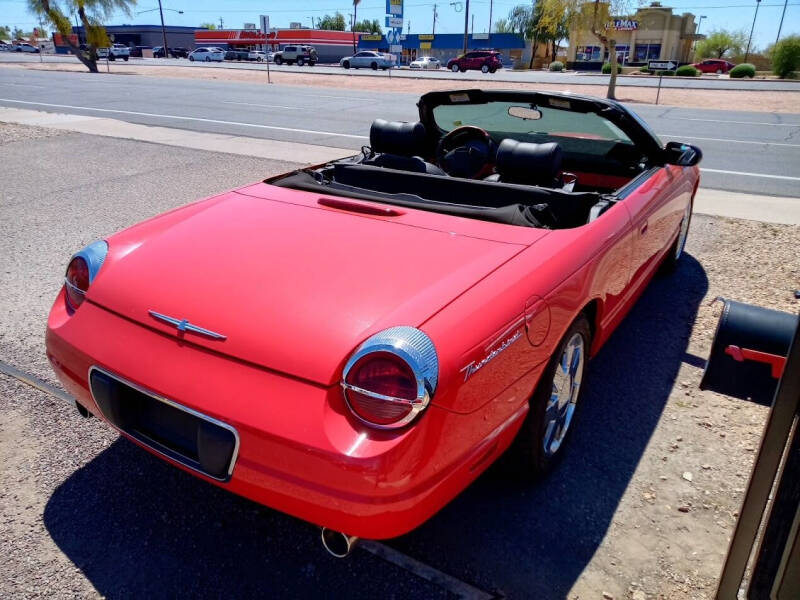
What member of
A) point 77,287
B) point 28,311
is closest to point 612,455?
point 77,287

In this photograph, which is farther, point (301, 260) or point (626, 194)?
point (626, 194)

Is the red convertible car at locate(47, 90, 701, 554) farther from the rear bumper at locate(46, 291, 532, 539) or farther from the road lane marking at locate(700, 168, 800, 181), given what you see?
the road lane marking at locate(700, 168, 800, 181)

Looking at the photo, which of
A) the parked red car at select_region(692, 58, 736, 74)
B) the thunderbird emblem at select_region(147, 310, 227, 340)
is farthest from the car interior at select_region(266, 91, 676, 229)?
the parked red car at select_region(692, 58, 736, 74)

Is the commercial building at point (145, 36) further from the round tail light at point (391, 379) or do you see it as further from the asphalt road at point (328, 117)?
the round tail light at point (391, 379)

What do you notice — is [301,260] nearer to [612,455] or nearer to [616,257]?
[616,257]

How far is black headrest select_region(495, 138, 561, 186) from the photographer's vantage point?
3.22 metres

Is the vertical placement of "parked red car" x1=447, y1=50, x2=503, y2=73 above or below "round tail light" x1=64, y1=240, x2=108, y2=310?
below

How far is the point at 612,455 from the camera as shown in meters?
2.85

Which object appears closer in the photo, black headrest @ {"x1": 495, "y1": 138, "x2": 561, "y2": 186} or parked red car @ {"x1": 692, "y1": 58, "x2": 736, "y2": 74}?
black headrest @ {"x1": 495, "y1": 138, "x2": 561, "y2": 186}

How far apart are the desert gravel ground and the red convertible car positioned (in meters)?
0.29

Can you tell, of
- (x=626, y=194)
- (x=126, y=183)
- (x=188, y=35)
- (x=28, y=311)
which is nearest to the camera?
(x=626, y=194)

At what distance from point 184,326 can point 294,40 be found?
75.3m

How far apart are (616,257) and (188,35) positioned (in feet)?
361

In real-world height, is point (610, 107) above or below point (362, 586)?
above
